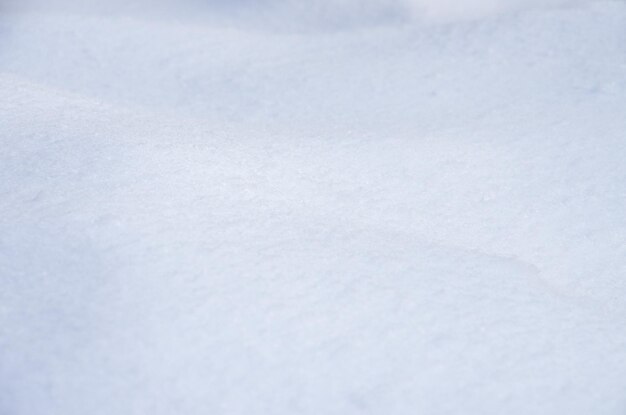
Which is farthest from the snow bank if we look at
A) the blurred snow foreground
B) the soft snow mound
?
the blurred snow foreground

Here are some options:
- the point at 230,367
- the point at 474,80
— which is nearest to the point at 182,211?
the point at 230,367

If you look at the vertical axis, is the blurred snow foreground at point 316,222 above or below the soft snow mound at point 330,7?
below

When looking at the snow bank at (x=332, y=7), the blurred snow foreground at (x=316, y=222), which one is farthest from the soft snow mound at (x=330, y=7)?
the blurred snow foreground at (x=316, y=222)

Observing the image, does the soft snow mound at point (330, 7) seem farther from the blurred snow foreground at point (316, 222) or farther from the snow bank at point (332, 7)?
the blurred snow foreground at point (316, 222)

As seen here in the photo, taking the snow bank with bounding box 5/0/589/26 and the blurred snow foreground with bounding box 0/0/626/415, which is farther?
the snow bank with bounding box 5/0/589/26

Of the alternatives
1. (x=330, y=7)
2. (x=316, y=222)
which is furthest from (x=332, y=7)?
(x=316, y=222)

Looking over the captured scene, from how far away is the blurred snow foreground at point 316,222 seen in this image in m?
1.17

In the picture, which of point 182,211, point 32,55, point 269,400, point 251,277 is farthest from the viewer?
point 32,55

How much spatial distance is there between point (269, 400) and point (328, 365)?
0.15 m

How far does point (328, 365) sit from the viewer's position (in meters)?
1.17

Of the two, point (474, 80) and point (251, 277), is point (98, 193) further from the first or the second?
point (474, 80)

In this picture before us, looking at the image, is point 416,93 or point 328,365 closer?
point 328,365

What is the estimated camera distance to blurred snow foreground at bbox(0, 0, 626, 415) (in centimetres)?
117

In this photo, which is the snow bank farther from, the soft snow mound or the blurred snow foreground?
the blurred snow foreground
